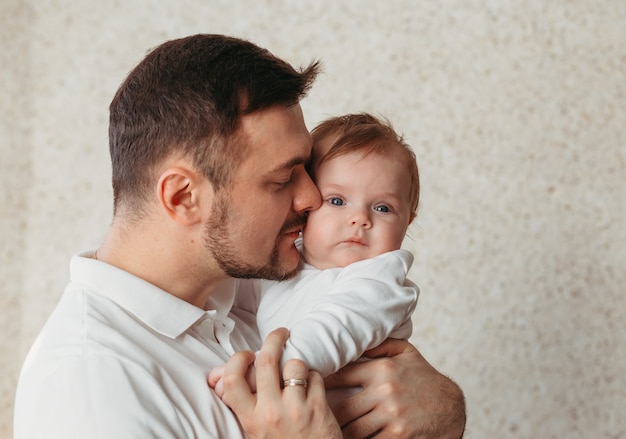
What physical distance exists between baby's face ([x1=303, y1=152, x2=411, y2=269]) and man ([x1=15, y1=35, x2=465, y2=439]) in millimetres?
46

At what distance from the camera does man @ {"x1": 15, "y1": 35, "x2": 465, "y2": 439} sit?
145 centimetres

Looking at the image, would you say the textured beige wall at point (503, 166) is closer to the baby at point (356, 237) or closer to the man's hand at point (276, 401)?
the baby at point (356, 237)

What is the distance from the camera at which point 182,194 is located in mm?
1656

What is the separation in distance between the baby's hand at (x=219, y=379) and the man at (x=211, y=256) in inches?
0.8

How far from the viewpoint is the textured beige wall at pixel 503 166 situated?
2926 millimetres

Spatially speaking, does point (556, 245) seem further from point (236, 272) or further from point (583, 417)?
point (236, 272)

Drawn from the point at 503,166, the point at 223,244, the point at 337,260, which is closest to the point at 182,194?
the point at 223,244

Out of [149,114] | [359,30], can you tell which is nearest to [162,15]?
[359,30]

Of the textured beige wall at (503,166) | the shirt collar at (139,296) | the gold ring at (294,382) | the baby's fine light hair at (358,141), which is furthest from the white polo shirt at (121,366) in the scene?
the textured beige wall at (503,166)

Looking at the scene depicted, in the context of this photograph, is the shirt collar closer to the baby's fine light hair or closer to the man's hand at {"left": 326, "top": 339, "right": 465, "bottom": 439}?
the man's hand at {"left": 326, "top": 339, "right": 465, "bottom": 439}

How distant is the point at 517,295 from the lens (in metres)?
2.97

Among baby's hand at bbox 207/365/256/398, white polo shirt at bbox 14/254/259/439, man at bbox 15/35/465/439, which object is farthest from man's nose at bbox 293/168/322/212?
baby's hand at bbox 207/365/256/398

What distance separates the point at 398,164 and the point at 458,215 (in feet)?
3.99

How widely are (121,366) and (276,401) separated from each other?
27cm
